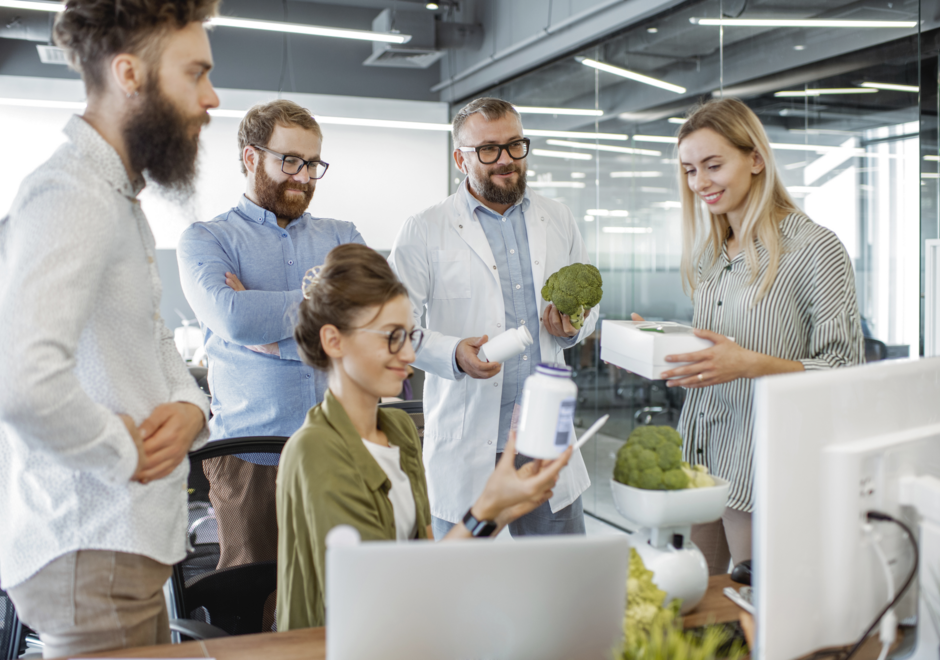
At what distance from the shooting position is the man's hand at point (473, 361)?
6.44 feet

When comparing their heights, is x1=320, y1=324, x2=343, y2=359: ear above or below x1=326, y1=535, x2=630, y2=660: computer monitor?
above

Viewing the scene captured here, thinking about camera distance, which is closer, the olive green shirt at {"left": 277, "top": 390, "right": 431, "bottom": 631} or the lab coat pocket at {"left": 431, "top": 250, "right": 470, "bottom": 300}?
the olive green shirt at {"left": 277, "top": 390, "right": 431, "bottom": 631}

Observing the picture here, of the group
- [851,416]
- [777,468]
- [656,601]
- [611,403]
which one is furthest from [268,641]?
[611,403]

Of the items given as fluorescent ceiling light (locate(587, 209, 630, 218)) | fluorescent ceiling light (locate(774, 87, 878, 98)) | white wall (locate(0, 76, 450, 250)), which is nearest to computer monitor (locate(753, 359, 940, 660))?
fluorescent ceiling light (locate(774, 87, 878, 98))

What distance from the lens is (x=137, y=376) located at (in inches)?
48.3

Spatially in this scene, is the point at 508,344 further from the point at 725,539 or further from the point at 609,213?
the point at 609,213

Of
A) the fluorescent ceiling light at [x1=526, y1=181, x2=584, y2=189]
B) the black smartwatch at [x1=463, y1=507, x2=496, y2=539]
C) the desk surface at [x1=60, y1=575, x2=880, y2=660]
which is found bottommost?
the desk surface at [x1=60, y1=575, x2=880, y2=660]

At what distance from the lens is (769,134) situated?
132 inches

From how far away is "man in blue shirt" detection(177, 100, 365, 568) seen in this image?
6.77 feet

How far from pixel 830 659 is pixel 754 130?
128 centimetres

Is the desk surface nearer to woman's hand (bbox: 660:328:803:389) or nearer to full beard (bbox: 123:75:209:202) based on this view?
woman's hand (bbox: 660:328:803:389)

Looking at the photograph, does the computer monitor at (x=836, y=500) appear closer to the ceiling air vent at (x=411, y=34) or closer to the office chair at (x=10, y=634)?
the office chair at (x=10, y=634)

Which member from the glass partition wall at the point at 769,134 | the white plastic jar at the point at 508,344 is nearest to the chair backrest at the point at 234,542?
the white plastic jar at the point at 508,344

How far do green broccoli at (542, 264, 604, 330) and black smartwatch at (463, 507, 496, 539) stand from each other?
0.92 m
